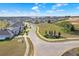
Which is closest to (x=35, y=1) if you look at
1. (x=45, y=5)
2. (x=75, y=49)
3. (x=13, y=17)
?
(x=45, y=5)

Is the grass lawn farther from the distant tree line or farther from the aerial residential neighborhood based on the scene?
the distant tree line

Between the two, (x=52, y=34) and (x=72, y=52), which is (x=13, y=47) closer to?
(x=52, y=34)

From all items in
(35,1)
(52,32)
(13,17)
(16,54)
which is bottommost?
(16,54)

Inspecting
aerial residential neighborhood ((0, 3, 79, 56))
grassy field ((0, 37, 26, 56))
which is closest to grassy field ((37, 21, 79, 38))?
aerial residential neighborhood ((0, 3, 79, 56))

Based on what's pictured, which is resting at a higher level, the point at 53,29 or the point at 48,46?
the point at 53,29

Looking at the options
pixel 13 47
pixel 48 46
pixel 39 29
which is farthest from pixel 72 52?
pixel 13 47

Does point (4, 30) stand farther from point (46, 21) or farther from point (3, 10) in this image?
point (46, 21)

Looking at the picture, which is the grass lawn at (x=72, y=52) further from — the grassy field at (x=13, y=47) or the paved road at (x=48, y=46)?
the grassy field at (x=13, y=47)
